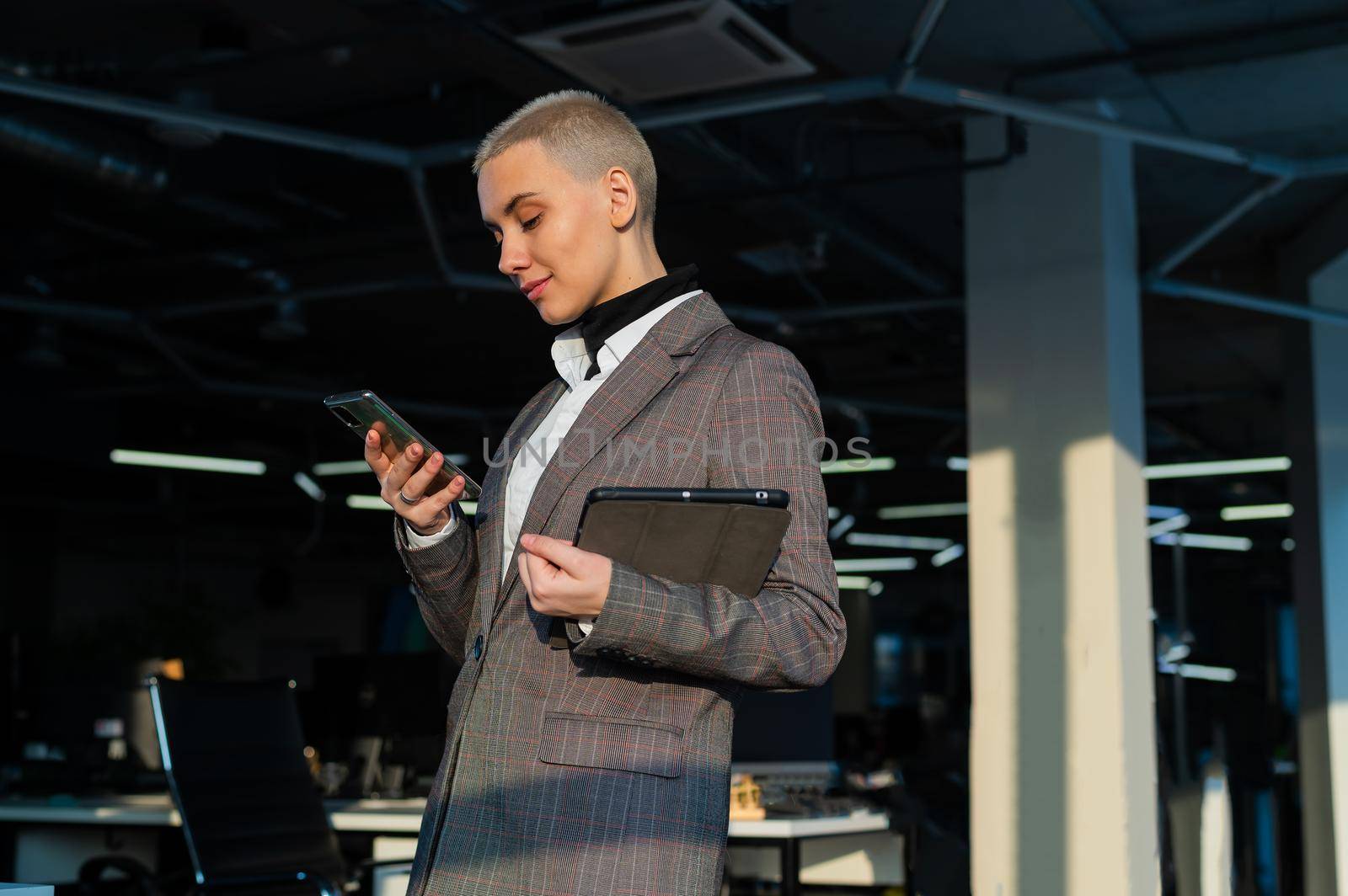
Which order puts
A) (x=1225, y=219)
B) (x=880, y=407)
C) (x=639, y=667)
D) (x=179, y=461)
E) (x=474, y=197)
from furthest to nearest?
(x=179, y=461) → (x=880, y=407) → (x=474, y=197) → (x=1225, y=219) → (x=639, y=667)

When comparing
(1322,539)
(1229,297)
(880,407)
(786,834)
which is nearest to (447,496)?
(786,834)

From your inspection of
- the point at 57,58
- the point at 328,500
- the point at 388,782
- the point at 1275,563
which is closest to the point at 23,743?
the point at 388,782

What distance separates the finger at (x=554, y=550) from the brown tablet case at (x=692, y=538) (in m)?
0.03

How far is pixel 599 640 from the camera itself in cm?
118

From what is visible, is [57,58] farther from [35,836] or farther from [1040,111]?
[1040,111]

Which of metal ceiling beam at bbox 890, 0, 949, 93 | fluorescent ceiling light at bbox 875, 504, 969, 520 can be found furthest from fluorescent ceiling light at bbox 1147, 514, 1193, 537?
metal ceiling beam at bbox 890, 0, 949, 93

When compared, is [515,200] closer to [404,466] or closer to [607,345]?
[607,345]

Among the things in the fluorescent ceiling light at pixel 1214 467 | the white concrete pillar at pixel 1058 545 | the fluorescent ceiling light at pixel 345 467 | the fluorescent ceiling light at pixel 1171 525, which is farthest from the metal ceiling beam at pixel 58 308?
the fluorescent ceiling light at pixel 1171 525

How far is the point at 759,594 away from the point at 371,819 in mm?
3488

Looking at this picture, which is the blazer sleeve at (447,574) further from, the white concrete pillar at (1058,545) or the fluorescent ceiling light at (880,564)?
the fluorescent ceiling light at (880,564)

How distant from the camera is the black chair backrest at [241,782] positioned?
4.08 metres

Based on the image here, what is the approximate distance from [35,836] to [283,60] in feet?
10.4

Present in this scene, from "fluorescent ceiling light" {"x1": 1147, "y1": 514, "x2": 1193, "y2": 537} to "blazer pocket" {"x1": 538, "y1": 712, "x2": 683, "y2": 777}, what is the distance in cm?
1325

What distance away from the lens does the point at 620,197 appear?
144 cm
